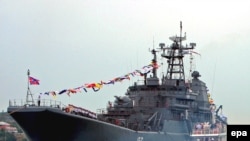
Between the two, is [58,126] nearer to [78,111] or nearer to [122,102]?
[78,111]

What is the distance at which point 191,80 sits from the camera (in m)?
70.3

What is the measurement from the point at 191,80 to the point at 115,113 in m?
14.3

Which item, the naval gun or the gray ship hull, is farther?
the naval gun

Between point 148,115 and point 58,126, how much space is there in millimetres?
13579

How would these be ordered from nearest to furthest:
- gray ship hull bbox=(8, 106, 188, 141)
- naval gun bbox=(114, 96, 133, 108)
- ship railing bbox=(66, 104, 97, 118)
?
1. gray ship hull bbox=(8, 106, 188, 141)
2. ship railing bbox=(66, 104, 97, 118)
3. naval gun bbox=(114, 96, 133, 108)

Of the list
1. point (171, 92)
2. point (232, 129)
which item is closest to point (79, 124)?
point (171, 92)

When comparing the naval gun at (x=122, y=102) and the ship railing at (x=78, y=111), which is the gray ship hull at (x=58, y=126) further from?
the naval gun at (x=122, y=102)

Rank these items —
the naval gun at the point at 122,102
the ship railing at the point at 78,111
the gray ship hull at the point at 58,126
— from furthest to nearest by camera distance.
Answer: the naval gun at the point at 122,102
the ship railing at the point at 78,111
the gray ship hull at the point at 58,126

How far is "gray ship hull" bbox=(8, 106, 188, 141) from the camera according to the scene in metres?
47.2

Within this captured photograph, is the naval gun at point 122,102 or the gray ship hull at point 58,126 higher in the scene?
the naval gun at point 122,102

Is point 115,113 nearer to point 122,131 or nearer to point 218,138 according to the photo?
point 122,131

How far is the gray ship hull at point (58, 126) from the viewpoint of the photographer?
47156 mm

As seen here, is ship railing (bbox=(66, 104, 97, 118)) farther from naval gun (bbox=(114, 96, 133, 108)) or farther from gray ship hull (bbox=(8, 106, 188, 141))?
naval gun (bbox=(114, 96, 133, 108))

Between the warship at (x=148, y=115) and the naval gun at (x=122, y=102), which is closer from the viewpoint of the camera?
the warship at (x=148, y=115)
